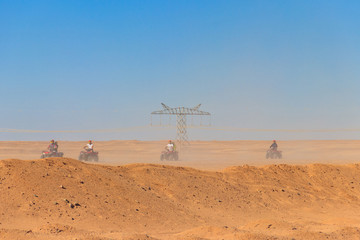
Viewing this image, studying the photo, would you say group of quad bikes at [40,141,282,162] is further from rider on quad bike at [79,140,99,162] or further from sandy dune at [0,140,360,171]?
sandy dune at [0,140,360,171]

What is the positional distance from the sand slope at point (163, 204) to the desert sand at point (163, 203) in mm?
26

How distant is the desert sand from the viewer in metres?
12.1

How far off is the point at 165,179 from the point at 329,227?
21.2 ft

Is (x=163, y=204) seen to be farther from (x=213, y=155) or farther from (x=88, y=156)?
(x=213, y=155)

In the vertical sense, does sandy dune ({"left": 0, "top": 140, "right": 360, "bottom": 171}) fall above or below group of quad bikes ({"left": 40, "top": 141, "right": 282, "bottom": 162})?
below

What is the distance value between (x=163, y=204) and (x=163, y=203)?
0.12 m

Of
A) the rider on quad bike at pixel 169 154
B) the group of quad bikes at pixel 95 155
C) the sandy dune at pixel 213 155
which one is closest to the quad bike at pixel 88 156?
the group of quad bikes at pixel 95 155

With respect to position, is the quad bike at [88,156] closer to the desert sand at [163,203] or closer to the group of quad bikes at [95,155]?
the group of quad bikes at [95,155]

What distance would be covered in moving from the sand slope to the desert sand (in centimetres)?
3

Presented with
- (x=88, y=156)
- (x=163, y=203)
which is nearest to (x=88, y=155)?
(x=88, y=156)

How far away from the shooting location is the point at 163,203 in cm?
1554

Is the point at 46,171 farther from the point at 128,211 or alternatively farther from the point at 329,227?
the point at 329,227

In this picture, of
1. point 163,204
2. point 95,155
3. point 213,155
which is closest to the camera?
point 163,204

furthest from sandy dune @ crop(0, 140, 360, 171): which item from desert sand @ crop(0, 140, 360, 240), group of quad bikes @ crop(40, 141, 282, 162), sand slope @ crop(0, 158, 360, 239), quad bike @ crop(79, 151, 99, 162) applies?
desert sand @ crop(0, 140, 360, 240)
